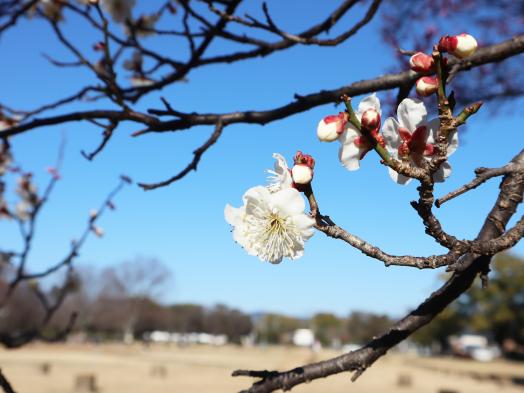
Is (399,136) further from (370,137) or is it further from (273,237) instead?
(273,237)

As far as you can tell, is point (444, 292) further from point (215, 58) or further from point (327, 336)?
point (327, 336)

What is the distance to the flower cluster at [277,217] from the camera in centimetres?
78

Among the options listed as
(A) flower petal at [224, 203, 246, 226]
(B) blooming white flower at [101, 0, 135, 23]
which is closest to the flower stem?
(A) flower petal at [224, 203, 246, 226]

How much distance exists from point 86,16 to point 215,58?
509 mm

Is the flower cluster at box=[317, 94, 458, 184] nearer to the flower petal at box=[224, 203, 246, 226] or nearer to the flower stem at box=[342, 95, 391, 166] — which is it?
the flower stem at box=[342, 95, 391, 166]

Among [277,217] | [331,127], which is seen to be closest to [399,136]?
[331,127]

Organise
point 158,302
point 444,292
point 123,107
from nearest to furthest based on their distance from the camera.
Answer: point 444,292 < point 123,107 < point 158,302

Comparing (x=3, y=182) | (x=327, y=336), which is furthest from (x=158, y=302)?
(x=3, y=182)

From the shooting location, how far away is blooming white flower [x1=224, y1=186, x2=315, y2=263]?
779mm

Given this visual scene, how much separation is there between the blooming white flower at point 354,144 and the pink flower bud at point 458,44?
130 mm

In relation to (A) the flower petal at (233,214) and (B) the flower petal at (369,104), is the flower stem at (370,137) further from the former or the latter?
(A) the flower petal at (233,214)

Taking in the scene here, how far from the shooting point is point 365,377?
1884 centimetres

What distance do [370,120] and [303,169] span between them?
12 cm

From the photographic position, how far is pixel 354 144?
0.75m
